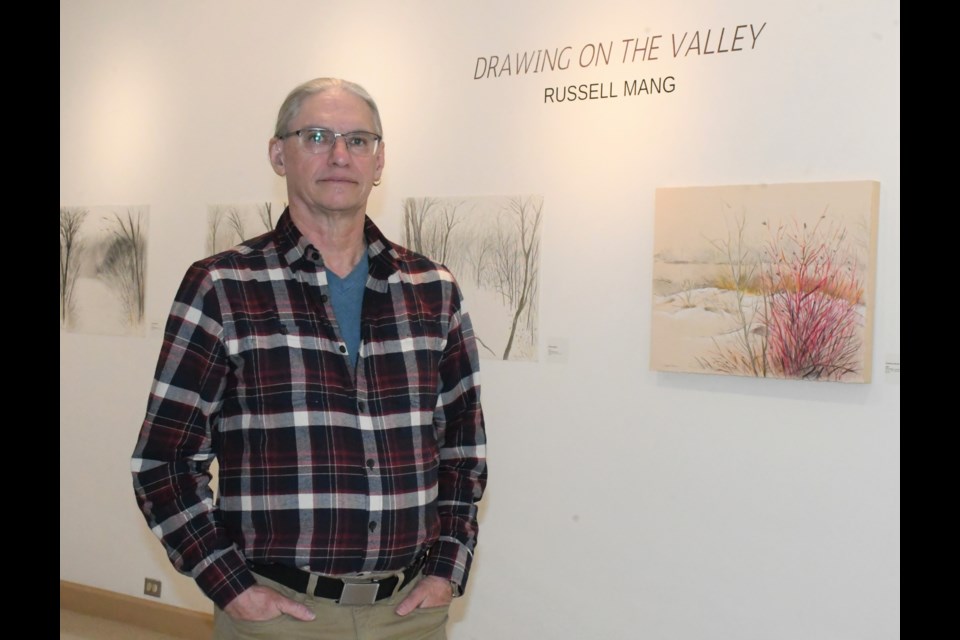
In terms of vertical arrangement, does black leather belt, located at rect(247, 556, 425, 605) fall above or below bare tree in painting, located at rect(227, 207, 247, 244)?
below

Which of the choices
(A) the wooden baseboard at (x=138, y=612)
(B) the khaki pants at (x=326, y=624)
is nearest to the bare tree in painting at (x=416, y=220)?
(A) the wooden baseboard at (x=138, y=612)

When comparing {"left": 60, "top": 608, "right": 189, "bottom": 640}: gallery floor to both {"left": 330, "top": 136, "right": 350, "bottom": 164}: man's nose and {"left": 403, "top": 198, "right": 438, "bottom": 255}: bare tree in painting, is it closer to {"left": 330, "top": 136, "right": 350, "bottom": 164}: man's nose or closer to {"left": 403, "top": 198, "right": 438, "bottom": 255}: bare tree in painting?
{"left": 403, "top": 198, "right": 438, "bottom": 255}: bare tree in painting

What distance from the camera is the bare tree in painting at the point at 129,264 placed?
5.77 m

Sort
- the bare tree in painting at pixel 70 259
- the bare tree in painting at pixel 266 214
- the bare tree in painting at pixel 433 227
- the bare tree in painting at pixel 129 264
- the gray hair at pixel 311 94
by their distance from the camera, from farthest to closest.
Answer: the bare tree in painting at pixel 70 259
the bare tree in painting at pixel 129 264
the bare tree in painting at pixel 266 214
the bare tree in painting at pixel 433 227
the gray hair at pixel 311 94

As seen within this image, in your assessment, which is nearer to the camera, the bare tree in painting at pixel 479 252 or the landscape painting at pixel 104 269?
the bare tree in painting at pixel 479 252

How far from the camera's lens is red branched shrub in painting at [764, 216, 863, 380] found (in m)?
3.73

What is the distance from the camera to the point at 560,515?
4.44m

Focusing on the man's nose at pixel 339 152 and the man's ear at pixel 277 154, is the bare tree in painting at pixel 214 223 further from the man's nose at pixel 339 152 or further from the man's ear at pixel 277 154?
the man's nose at pixel 339 152

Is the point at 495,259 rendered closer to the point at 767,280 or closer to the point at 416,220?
the point at 416,220

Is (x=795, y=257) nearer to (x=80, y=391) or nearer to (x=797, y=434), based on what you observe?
(x=797, y=434)

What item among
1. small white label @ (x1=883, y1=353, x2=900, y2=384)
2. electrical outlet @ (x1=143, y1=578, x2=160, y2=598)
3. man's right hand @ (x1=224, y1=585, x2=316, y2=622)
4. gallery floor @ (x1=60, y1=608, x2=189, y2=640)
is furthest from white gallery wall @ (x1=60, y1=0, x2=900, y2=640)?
man's right hand @ (x1=224, y1=585, x2=316, y2=622)

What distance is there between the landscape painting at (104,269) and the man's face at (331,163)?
3.57m

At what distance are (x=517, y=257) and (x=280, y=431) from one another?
Result: 239 centimetres

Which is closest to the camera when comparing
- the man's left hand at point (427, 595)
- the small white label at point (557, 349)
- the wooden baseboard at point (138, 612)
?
the man's left hand at point (427, 595)
